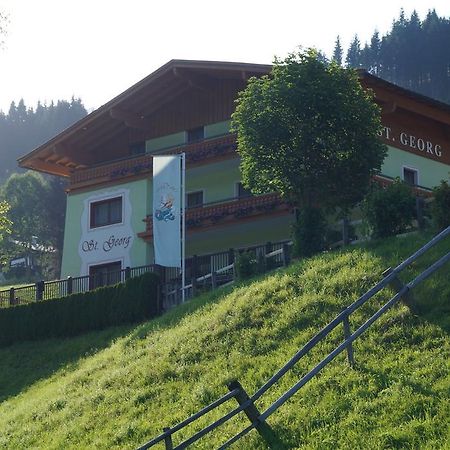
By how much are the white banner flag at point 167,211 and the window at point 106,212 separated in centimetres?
882

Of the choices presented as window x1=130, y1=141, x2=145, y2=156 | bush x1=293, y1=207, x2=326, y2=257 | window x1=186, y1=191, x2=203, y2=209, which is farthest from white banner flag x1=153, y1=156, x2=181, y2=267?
window x1=130, y1=141, x2=145, y2=156

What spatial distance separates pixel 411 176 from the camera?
113 ft

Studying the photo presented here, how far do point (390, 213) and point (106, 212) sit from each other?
19.9 metres

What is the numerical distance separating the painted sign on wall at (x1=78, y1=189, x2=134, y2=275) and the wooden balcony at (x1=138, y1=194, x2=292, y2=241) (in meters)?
1.81

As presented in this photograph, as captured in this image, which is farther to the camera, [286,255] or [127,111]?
[127,111]

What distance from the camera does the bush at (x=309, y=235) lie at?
911 inches

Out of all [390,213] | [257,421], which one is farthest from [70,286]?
[257,421]

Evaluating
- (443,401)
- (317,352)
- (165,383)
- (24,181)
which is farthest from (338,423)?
(24,181)

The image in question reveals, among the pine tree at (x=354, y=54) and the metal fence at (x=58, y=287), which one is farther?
the pine tree at (x=354, y=54)

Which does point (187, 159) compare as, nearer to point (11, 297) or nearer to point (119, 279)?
point (119, 279)

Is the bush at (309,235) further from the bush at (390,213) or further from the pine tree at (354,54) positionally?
the pine tree at (354,54)

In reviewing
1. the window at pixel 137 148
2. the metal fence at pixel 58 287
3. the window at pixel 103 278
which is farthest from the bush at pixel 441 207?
the window at pixel 137 148

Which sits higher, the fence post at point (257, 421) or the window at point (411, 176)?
the window at point (411, 176)

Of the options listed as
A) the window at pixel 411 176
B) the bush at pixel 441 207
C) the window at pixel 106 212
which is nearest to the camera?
the bush at pixel 441 207
